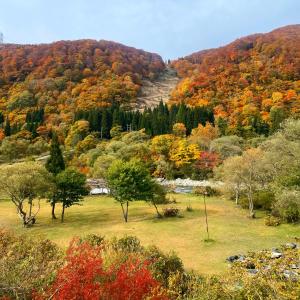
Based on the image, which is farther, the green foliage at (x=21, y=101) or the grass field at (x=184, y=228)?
the green foliage at (x=21, y=101)

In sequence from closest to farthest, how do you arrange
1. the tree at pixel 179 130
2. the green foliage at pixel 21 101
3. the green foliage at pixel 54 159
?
1. the green foliage at pixel 54 159
2. the tree at pixel 179 130
3. the green foliage at pixel 21 101

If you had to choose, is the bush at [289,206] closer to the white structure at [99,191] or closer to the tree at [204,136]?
the white structure at [99,191]

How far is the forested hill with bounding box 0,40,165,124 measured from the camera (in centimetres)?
11600

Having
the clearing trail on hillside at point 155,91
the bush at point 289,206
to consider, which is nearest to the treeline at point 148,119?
the clearing trail on hillside at point 155,91

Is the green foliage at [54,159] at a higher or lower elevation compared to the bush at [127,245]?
higher

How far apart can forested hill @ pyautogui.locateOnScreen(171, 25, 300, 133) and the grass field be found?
44839 mm

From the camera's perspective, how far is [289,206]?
30.1 metres

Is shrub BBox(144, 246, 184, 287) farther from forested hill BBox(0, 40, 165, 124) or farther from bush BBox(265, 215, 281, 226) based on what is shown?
forested hill BBox(0, 40, 165, 124)

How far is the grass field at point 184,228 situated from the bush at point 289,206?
3.62ft

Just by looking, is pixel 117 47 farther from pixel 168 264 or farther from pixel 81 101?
pixel 168 264

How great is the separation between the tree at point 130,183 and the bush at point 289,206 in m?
13.0

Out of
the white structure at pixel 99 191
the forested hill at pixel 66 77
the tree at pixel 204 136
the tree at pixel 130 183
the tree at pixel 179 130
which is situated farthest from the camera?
the forested hill at pixel 66 77

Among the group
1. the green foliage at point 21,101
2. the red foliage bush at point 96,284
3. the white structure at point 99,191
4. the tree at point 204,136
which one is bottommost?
the white structure at point 99,191

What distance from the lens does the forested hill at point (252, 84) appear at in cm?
8682
